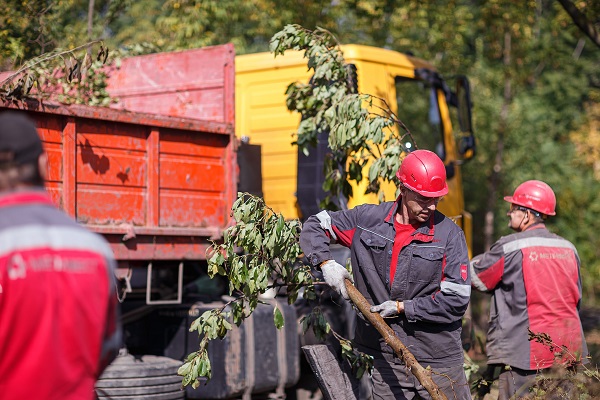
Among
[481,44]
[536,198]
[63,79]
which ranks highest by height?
[481,44]

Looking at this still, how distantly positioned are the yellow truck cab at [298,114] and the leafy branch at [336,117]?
1.46 m

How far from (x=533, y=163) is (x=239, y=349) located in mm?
11709

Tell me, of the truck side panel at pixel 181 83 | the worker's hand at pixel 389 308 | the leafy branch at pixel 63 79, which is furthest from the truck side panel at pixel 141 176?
the worker's hand at pixel 389 308

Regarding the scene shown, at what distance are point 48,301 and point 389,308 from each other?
8.16 ft

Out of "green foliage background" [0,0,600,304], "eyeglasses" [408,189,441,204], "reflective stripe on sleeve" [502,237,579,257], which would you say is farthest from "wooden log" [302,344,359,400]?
"green foliage background" [0,0,600,304]

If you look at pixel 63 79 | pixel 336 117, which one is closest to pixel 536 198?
pixel 336 117

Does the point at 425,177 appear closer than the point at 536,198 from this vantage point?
Yes

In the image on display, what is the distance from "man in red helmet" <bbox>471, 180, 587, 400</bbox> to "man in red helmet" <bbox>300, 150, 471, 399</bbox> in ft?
2.95

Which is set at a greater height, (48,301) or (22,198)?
(22,198)

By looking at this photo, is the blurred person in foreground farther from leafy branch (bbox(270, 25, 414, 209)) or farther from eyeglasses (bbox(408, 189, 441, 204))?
leafy branch (bbox(270, 25, 414, 209))

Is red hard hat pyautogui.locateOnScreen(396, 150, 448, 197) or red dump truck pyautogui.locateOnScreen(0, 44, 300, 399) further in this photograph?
red dump truck pyautogui.locateOnScreen(0, 44, 300, 399)

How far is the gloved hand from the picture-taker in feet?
16.1

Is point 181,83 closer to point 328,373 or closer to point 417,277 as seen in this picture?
point 328,373

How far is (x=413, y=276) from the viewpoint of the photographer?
16.0ft
